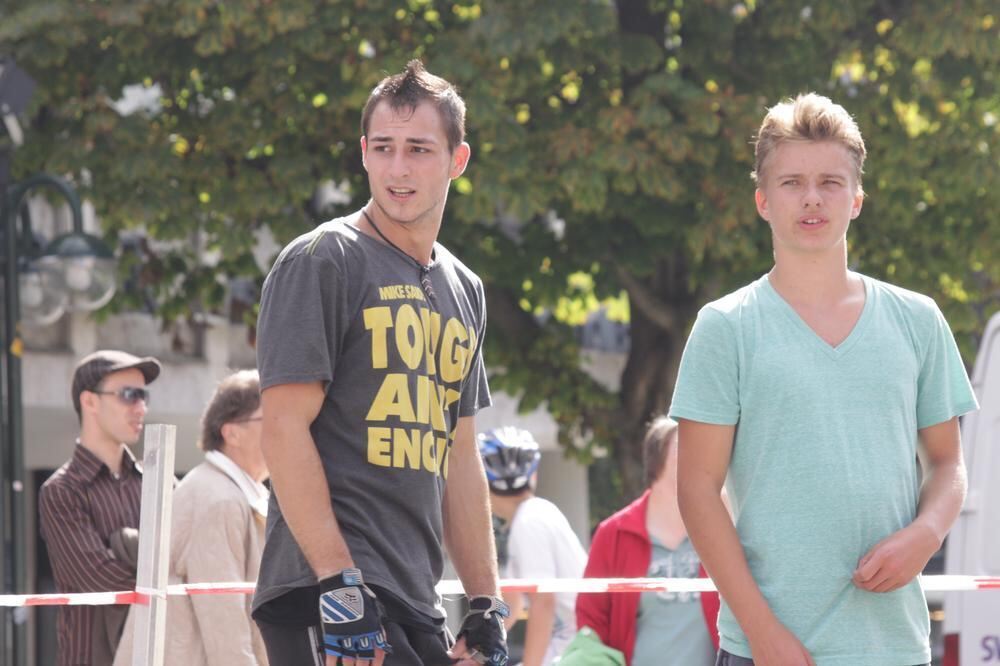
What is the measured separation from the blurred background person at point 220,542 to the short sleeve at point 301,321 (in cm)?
270

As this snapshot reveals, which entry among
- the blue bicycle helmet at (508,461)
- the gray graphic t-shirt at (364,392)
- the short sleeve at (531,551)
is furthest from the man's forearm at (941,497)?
the blue bicycle helmet at (508,461)

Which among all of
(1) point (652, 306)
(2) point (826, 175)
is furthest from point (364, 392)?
(1) point (652, 306)

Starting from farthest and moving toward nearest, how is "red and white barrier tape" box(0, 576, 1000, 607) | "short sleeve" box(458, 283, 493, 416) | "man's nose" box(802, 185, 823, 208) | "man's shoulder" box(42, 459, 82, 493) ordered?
"man's shoulder" box(42, 459, 82, 493), "red and white barrier tape" box(0, 576, 1000, 607), "short sleeve" box(458, 283, 493, 416), "man's nose" box(802, 185, 823, 208)

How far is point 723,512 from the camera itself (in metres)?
3.55

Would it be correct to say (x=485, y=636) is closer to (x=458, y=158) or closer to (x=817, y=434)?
(x=817, y=434)

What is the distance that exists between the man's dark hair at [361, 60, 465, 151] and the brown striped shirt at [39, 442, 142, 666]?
3170mm

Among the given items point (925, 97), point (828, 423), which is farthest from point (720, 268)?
point (828, 423)

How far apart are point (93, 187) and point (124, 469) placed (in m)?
6.54

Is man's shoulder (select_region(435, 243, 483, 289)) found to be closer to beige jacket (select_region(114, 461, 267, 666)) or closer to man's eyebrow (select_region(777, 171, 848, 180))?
man's eyebrow (select_region(777, 171, 848, 180))

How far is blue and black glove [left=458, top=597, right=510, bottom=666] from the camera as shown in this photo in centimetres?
367

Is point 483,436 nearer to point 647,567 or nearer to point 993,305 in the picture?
point 647,567

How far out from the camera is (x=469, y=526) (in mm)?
3877

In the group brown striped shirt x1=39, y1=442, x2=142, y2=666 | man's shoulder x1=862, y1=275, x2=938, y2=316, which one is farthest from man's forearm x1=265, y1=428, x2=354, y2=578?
brown striped shirt x1=39, y1=442, x2=142, y2=666

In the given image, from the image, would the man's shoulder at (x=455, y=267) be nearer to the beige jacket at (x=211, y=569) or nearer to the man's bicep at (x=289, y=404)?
the man's bicep at (x=289, y=404)
